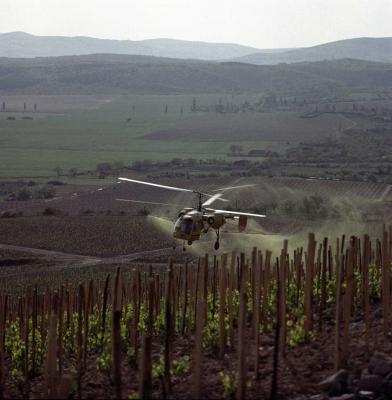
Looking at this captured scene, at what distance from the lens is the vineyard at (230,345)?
907 cm

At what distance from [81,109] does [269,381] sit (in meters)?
180

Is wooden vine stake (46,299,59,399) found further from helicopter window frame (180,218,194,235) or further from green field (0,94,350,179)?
green field (0,94,350,179)

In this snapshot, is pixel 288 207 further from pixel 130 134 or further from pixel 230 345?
pixel 130 134

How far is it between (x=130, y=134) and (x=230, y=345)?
145182 millimetres

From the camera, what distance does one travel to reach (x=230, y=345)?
11219mm

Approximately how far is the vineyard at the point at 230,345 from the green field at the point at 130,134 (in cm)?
10018

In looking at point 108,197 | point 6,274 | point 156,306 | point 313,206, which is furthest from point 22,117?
point 156,306

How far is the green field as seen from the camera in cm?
12667

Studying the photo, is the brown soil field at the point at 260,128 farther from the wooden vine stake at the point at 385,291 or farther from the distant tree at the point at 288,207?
the wooden vine stake at the point at 385,291

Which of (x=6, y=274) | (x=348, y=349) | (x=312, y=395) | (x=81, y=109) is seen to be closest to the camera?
(x=312, y=395)

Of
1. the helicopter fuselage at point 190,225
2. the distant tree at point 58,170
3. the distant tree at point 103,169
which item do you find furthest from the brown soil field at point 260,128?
the helicopter fuselage at point 190,225

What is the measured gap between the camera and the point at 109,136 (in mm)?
153625

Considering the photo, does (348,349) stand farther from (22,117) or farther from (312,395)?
(22,117)

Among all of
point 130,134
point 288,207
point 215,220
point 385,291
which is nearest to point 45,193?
point 288,207
